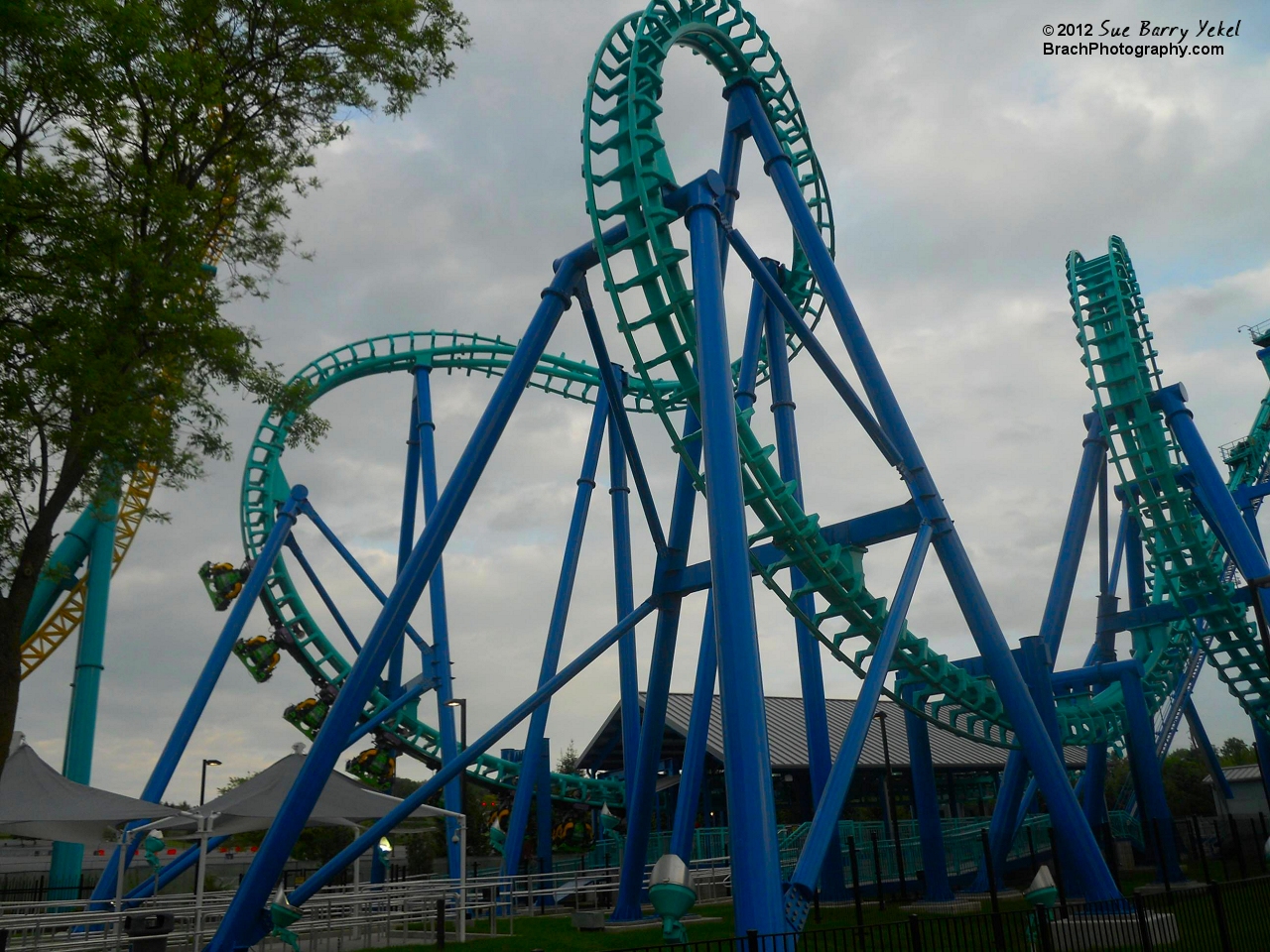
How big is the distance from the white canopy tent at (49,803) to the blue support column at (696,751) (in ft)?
21.5

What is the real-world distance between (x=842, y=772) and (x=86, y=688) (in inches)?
776

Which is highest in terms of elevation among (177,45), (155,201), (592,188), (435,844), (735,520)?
(177,45)

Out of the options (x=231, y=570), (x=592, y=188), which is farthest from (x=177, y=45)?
(x=231, y=570)

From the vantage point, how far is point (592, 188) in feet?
37.6

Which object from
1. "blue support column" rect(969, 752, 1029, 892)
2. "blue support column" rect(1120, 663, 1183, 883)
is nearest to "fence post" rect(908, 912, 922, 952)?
"blue support column" rect(969, 752, 1029, 892)

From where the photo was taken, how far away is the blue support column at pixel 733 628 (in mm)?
8164

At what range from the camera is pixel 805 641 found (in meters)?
16.3

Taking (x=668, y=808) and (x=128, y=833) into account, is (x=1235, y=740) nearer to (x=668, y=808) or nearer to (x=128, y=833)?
(x=668, y=808)

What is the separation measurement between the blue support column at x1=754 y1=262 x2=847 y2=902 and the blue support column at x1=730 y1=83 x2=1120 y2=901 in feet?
7.93

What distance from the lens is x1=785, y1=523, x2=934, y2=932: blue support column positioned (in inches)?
355

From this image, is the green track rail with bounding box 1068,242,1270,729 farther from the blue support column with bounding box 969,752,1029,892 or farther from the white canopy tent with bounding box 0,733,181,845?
the white canopy tent with bounding box 0,733,181,845

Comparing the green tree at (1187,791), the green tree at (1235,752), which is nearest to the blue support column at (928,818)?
the green tree at (1187,791)

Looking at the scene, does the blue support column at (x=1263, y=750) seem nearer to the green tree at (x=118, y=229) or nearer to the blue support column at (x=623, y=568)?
the blue support column at (x=623, y=568)

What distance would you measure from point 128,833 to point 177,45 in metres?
9.87
